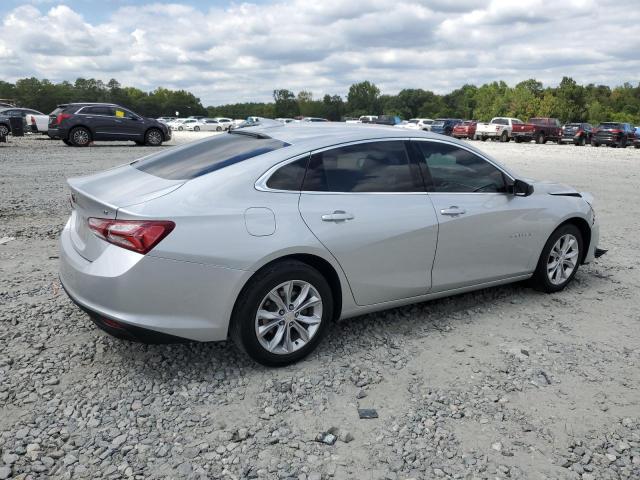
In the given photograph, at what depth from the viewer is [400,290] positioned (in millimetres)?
4230

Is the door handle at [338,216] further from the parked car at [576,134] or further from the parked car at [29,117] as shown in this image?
the parked car at [576,134]

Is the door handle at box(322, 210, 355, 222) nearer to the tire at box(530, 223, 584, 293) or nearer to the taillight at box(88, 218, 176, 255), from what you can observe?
the taillight at box(88, 218, 176, 255)

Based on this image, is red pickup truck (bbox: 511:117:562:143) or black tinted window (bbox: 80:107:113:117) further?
red pickup truck (bbox: 511:117:562:143)

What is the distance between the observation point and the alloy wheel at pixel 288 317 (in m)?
3.62

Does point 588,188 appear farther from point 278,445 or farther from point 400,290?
point 278,445

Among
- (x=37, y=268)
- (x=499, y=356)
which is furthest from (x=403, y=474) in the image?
(x=37, y=268)

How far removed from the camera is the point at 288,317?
3.69m

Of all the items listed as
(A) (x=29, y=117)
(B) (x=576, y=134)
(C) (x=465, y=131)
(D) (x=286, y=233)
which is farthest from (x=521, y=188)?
(C) (x=465, y=131)

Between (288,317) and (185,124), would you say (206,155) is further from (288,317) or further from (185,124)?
(185,124)

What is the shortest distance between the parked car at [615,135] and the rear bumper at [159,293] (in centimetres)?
3942

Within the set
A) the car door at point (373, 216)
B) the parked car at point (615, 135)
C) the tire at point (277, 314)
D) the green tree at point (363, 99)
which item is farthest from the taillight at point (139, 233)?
the green tree at point (363, 99)

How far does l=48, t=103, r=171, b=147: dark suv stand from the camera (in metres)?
21.6

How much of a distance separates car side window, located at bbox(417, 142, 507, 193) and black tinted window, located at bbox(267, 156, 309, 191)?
1.12 meters

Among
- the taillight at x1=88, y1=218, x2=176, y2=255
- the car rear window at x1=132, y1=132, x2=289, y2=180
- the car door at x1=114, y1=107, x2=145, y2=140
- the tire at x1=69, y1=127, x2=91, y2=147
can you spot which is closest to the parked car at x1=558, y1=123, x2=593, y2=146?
the car door at x1=114, y1=107, x2=145, y2=140
